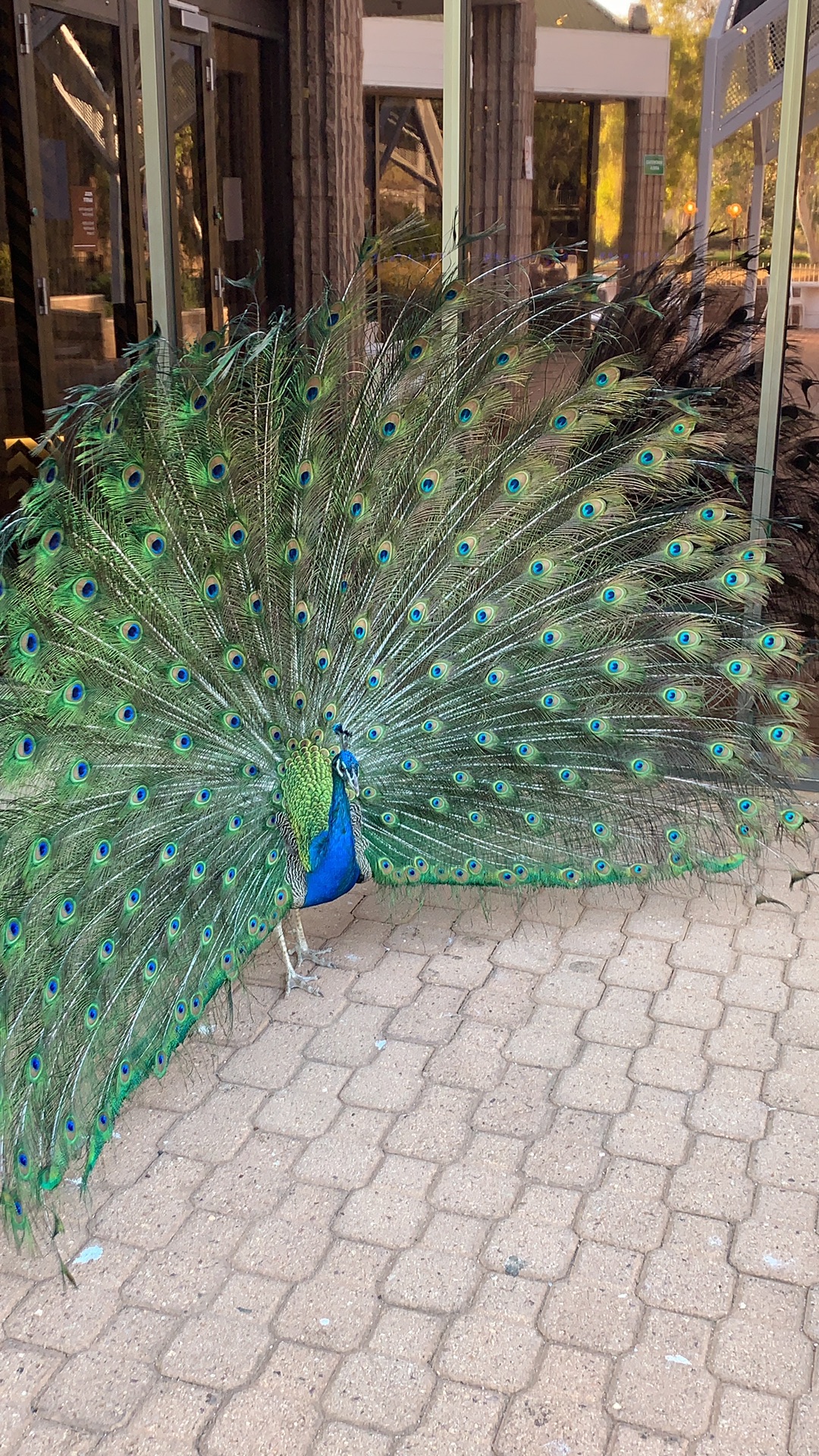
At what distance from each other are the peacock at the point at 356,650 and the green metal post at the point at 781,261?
86 cm

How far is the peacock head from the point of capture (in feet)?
12.2

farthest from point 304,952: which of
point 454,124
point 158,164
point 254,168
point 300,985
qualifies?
point 254,168

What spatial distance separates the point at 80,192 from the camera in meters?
6.86

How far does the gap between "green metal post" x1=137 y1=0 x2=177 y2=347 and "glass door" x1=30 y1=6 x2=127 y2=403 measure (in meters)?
1.09

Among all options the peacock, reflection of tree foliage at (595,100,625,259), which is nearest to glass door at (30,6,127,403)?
reflection of tree foliage at (595,100,625,259)

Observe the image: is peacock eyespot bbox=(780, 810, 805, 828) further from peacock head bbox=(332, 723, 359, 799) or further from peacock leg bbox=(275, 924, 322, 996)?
peacock leg bbox=(275, 924, 322, 996)

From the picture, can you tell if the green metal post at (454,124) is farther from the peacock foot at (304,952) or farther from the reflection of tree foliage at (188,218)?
the peacock foot at (304,952)

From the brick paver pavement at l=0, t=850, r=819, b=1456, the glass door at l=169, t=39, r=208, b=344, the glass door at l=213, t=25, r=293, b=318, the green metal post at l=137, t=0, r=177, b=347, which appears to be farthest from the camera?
the glass door at l=213, t=25, r=293, b=318

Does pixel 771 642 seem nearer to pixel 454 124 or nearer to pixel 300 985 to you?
pixel 300 985

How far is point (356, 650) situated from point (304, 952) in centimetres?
105

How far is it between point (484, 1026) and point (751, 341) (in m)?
3.14

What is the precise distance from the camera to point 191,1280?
286cm

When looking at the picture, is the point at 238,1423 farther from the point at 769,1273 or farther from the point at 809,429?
the point at 809,429

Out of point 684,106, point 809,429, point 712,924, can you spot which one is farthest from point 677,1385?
point 684,106
